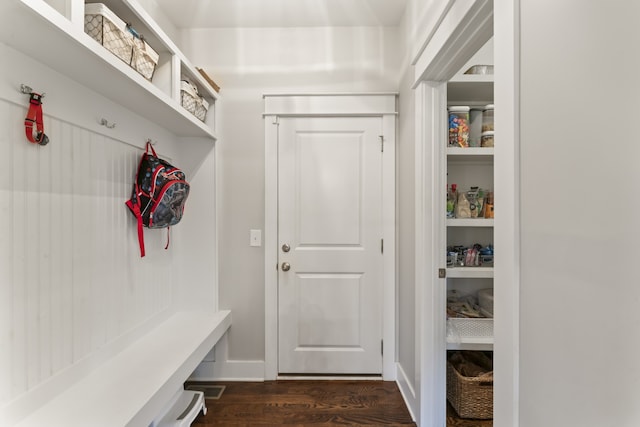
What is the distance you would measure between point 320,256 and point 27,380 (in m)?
1.54

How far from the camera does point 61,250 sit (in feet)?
3.82

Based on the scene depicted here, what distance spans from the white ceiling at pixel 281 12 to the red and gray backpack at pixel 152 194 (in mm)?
1067

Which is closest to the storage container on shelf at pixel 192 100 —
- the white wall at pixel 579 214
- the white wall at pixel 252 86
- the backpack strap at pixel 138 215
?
the white wall at pixel 252 86

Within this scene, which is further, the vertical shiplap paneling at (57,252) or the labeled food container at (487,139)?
the labeled food container at (487,139)

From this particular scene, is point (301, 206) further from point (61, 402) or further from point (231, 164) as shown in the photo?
point (61, 402)

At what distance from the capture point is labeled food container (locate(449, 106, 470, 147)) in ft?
5.58

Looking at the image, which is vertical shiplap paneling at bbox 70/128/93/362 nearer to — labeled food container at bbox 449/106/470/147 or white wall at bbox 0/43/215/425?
white wall at bbox 0/43/215/425

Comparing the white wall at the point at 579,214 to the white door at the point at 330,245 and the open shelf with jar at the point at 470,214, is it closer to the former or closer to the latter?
the open shelf with jar at the point at 470,214

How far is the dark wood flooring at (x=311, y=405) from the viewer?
171 cm

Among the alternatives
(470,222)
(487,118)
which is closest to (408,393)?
(470,222)

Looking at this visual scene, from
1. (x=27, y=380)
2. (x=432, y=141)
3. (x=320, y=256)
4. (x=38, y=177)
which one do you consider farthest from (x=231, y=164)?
(x=27, y=380)

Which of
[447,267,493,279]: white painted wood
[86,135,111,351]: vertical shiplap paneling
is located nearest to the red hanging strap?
[86,135,111,351]: vertical shiplap paneling

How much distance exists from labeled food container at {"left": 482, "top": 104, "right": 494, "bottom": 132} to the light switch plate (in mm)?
1610

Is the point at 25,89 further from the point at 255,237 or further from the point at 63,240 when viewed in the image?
the point at 255,237
